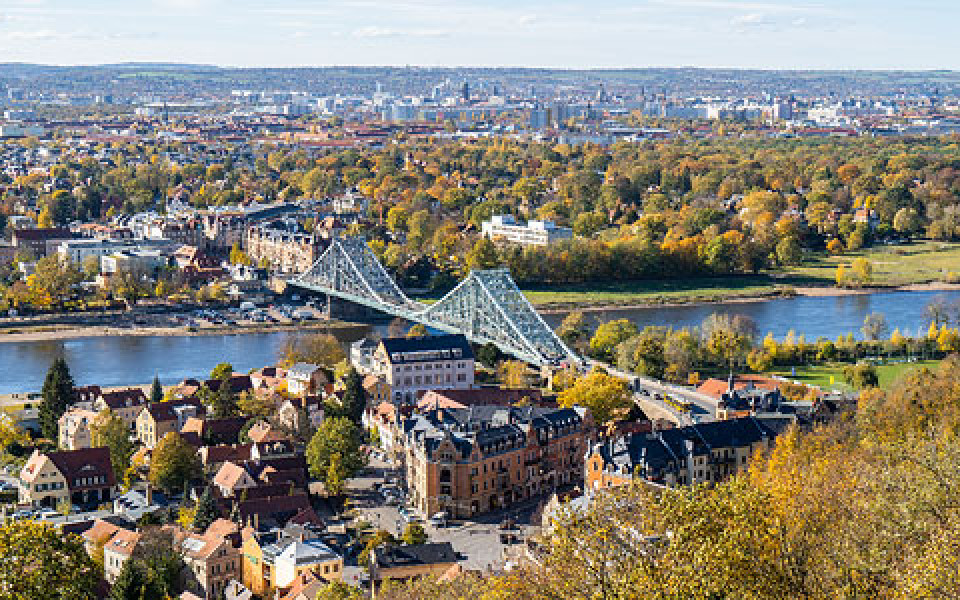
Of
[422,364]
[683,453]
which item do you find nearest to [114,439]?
[422,364]

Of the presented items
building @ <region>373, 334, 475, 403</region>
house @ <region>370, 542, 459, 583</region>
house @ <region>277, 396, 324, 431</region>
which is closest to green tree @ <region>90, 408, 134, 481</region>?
house @ <region>277, 396, 324, 431</region>

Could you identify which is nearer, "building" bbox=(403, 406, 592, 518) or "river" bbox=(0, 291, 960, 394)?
"building" bbox=(403, 406, 592, 518)

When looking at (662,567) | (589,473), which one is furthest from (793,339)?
(662,567)

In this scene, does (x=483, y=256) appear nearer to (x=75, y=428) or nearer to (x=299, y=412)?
(x=299, y=412)

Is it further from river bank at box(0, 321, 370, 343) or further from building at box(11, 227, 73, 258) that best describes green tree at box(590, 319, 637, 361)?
building at box(11, 227, 73, 258)

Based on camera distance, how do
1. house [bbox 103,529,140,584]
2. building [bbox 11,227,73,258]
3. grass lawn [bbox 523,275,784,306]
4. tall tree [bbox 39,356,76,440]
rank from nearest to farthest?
house [bbox 103,529,140,584], tall tree [bbox 39,356,76,440], grass lawn [bbox 523,275,784,306], building [bbox 11,227,73,258]

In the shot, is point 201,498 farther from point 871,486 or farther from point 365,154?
point 365,154

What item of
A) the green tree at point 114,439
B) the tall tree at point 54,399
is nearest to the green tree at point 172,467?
the green tree at point 114,439
